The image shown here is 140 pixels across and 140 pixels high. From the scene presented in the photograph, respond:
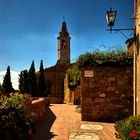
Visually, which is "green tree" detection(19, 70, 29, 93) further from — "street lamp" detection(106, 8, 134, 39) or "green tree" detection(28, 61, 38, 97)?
"street lamp" detection(106, 8, 134, 39)

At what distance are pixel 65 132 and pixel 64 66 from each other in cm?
4152

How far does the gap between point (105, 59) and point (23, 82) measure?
3368 cm

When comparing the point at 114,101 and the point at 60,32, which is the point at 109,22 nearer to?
the point at 114,101

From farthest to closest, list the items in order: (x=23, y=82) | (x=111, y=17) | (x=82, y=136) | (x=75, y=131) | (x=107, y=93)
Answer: (x=23, y=82) < (x=107, y=93) < (x=75, y=131) < (x=111, y=17) < (x=82, y=136)

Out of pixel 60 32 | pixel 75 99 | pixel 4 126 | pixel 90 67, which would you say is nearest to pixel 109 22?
pixel 90 67

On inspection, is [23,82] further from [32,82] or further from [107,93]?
[107,93]

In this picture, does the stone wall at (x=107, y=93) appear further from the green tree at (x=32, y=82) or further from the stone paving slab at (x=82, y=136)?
the green tree at (x=32, y=82)

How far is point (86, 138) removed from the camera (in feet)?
28.8

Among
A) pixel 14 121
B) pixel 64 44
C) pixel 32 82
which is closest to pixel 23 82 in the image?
pixel 32 82

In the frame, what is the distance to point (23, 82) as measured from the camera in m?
45.2

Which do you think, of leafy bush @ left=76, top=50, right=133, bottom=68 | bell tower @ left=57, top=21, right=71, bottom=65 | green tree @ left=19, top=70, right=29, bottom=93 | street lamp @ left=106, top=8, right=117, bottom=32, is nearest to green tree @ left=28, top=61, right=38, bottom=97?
green tree @ left=19, top=70, right=29, bottom=93

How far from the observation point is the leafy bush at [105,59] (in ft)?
41.1

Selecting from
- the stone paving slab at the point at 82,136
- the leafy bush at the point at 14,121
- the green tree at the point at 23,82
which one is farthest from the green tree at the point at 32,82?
the leafy bush at the point at 14,121

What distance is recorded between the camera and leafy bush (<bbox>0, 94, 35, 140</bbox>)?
7.00 metres
